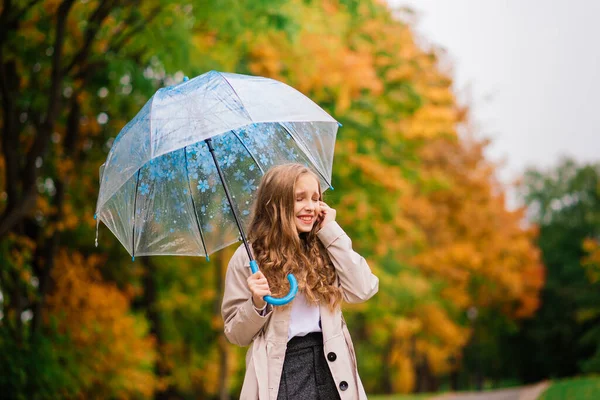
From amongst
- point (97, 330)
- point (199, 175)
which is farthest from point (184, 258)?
point (199, 175)

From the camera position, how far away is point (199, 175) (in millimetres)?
4152

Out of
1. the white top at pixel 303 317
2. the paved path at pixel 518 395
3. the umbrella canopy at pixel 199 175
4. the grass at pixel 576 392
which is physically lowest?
the paved path at pixel 518 395

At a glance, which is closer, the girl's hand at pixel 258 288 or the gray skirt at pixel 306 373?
the girl's hand at pixel 258 288

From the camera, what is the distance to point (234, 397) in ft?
88.6

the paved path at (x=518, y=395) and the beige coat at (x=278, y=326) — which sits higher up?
the beige coat at (x=278, y=326)

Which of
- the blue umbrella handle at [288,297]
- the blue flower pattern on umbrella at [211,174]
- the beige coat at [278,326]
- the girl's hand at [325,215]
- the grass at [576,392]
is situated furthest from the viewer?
the grass at [576,392]

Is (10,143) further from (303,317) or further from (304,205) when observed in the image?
(303,317)

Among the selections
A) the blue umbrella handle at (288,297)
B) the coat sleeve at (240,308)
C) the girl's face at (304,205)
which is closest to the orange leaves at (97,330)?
the coat sleeve at (240,308)

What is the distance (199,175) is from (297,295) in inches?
39.1

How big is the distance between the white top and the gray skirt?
0.05 meters

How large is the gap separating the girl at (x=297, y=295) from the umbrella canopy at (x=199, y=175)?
1.52 ft

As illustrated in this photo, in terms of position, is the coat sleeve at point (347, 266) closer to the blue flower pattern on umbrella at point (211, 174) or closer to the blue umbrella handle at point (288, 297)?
the blue umbrella handle at point (288, 297)

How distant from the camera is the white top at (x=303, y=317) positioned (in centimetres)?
349

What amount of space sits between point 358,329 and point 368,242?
541 inches
